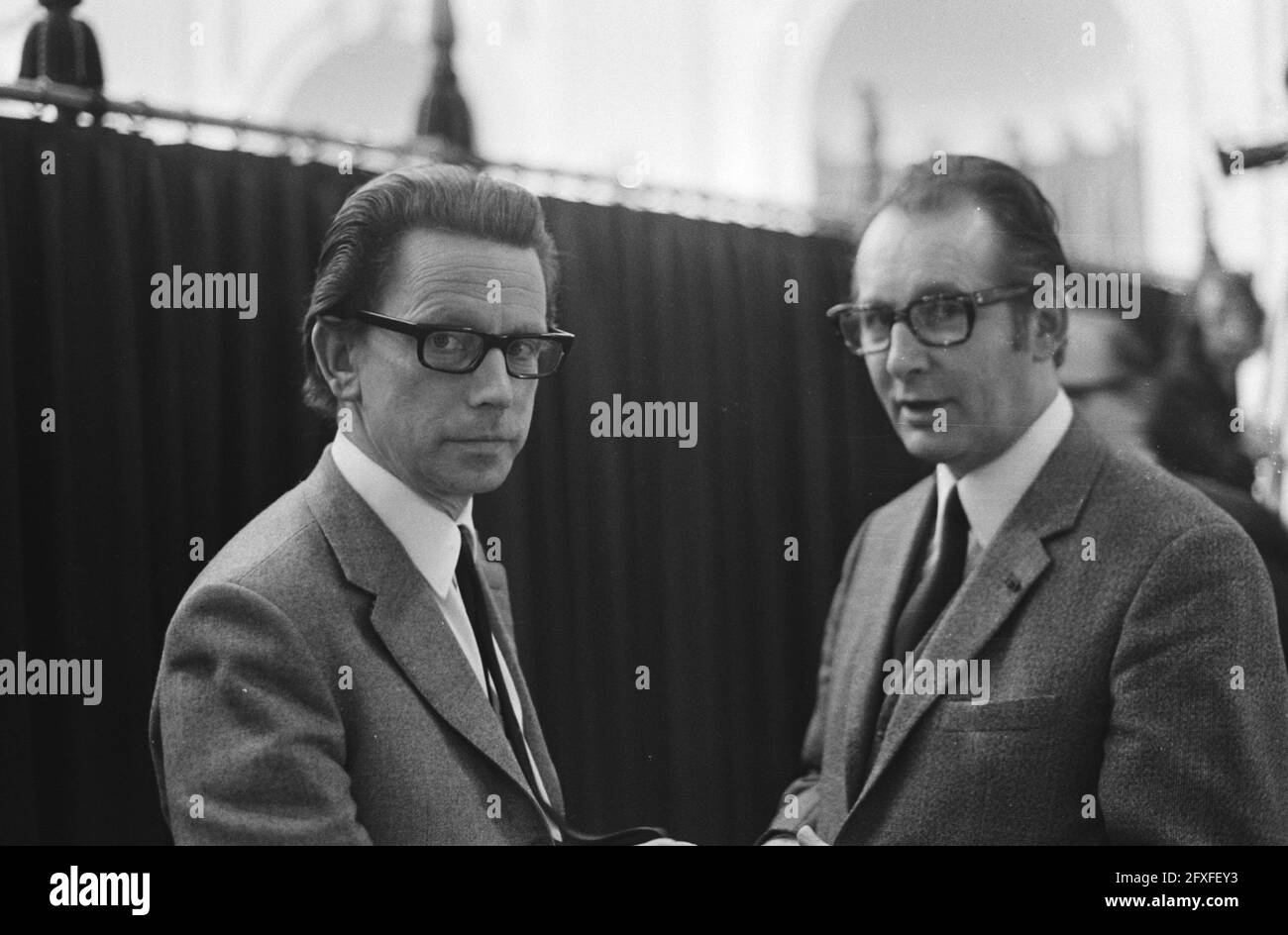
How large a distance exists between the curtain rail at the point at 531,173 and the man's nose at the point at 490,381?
A: 334 mm

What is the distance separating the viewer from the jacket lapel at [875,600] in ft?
6.75

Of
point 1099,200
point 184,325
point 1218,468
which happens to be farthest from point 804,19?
point 184,325

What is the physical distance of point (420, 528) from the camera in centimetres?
196

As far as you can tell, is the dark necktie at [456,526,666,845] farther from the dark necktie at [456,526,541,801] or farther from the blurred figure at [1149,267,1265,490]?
the blurred figure at [1149,267,1265,490]

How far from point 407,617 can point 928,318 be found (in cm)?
95

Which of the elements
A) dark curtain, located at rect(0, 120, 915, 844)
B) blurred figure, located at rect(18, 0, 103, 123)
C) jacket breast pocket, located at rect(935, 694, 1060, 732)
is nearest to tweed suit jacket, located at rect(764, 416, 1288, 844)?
jacket breast pocket, located at rect(935, 694, 1060, 732)

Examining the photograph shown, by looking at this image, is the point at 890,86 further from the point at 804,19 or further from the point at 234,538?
the point at 234,538

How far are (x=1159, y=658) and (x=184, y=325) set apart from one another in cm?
166

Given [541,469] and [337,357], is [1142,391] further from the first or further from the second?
[337,357]
